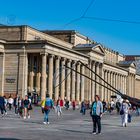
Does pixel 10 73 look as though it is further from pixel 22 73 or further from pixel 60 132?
pixel 60 132

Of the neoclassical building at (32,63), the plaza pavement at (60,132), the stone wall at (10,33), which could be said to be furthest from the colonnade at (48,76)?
the plaza pavement at (60,132)

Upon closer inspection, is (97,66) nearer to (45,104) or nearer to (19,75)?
(19,75)

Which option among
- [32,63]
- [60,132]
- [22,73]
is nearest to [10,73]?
[22,73]

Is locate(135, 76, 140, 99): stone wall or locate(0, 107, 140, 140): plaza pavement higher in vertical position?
locate(135, 76, 140, 99): stone wall

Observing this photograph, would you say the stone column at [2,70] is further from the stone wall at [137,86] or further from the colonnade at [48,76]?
the stone wall at [137,86]

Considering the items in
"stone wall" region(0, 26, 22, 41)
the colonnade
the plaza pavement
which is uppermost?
"stone wall" region(0, 26, 22, 41)

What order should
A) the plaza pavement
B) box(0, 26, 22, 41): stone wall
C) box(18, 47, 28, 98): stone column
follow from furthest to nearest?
box(0, 26, 22, 41): stone wall < box(18, 47, 28, 98): stone column < the plaza pavement

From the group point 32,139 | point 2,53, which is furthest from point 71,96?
point 32,139

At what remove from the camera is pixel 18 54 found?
269 feet

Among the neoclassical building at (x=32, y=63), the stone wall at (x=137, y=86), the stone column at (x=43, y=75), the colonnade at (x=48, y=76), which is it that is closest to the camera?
the neoclassical building at (x=32, y=63)

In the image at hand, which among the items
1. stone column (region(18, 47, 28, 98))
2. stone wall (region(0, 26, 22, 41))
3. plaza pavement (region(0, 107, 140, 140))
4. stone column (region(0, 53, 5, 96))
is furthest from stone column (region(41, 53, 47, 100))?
plaza pavement (region(0, 107, 140, 140))

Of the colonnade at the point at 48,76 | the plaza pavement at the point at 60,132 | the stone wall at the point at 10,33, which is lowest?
the plaza pavement at the point at 60,132

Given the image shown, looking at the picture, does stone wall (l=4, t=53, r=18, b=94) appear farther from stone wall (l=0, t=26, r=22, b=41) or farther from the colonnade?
the colonnade

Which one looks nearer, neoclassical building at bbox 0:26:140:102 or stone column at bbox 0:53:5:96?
stone column at bbox 0:53:5:96
